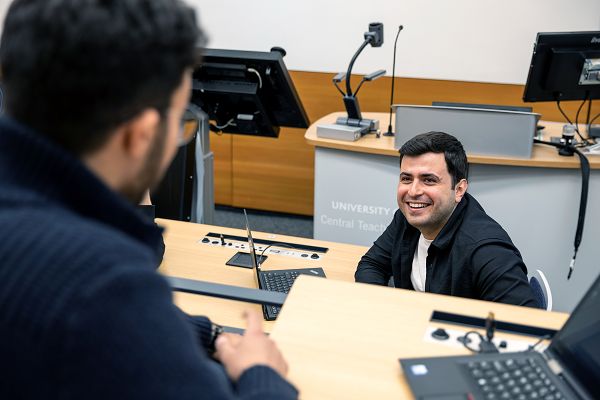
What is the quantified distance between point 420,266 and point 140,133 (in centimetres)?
151

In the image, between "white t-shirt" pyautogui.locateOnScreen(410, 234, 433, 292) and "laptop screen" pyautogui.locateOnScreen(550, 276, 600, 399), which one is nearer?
"laptop screen" pyautogui.locateOnScreen(550, 276, 600, 399)

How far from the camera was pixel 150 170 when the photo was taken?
783 mm

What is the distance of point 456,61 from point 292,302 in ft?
10.9

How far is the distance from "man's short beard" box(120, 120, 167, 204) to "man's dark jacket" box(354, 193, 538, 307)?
46.2 inches

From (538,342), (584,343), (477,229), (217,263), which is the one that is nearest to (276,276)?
(217,263)

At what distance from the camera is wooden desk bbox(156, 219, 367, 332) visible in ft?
6.03

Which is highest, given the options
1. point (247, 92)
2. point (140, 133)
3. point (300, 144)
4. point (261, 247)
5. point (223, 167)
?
point (140, 133)

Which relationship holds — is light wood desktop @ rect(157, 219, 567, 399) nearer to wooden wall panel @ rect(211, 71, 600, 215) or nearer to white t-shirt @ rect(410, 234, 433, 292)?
white t-shirt @ rect(410, 234, 433, 292)

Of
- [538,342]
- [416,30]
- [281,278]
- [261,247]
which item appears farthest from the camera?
[416,30]

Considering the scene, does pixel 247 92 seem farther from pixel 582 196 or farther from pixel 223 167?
pixel 223 167

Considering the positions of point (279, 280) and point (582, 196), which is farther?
point (582, 196)

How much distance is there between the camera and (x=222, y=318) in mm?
1755

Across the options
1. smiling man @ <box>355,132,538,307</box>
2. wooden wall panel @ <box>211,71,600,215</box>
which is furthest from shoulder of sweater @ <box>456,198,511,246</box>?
wooden wall panel @ <box>211,71,600,215</box>

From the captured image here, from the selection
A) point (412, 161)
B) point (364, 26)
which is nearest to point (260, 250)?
point (412, 161)
